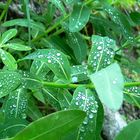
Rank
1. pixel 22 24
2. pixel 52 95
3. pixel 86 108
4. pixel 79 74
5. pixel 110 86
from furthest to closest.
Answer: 1. pixel 22 24
2. pixel 52 95
3. pixel 79 74
4. pixel 86 108
5. pixel 110 86

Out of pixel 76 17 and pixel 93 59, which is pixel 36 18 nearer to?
pixel 76 17

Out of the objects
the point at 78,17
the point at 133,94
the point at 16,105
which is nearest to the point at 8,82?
the point at 16,105

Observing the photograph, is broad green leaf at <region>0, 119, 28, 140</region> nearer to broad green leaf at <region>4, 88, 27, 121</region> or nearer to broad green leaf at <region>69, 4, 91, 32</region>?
broad green leaf at <region>4, 88, 27, 121</region>

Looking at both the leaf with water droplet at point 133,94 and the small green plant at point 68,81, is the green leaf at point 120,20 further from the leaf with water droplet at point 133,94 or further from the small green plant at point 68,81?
the leaf with water droplet at point 133,94

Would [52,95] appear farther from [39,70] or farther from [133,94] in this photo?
[133,94]

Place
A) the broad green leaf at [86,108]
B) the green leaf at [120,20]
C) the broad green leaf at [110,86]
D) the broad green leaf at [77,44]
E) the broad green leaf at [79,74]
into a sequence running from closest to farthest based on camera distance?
the broad green leaf at [110,86] → the broad green leaf at [86,108] → the broad green leaf at [79,74] → the green leaf at [120,20] → the broad green leaf at [77,44]

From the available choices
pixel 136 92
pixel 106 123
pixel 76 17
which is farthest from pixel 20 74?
pixel 106 123

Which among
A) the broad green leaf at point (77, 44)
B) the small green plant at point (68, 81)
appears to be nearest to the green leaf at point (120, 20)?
the small green plant at point (68, 81)
